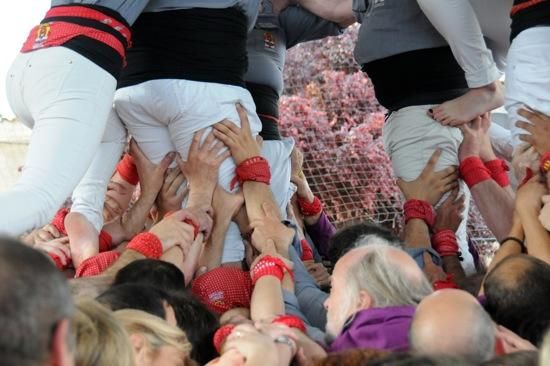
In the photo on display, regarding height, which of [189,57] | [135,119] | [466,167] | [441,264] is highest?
[189,57]

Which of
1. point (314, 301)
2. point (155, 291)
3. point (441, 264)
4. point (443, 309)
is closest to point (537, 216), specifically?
point (441, 264)

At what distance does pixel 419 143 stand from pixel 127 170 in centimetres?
91

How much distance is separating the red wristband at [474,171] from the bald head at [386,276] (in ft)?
2.90

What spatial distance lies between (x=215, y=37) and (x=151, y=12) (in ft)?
0.61

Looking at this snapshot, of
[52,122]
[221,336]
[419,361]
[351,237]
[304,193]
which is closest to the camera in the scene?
[419,361]

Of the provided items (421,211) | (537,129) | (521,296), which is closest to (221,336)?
(521,296)

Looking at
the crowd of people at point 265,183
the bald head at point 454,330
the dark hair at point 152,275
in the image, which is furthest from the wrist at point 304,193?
the bald head at point 454,330

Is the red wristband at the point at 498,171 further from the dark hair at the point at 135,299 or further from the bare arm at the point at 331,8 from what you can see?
the dark hair at the point at 135,299

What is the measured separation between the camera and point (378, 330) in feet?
5.14

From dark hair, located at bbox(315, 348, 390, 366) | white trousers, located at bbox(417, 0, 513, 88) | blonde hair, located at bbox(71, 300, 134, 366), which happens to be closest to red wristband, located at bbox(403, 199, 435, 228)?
white trousers, located at bbox(417, 0, 513, 88)

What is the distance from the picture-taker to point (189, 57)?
2.34m

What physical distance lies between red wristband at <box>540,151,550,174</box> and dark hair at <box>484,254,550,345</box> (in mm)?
569

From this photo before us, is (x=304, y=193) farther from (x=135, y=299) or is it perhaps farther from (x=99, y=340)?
(x=99, y=340)

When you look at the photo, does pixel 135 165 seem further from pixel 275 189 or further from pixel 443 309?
pixel 443 309
